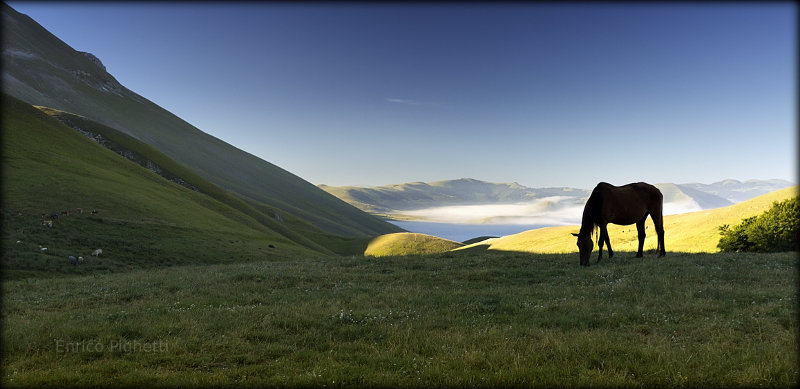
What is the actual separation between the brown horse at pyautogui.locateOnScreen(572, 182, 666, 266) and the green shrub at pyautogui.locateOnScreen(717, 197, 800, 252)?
798 inches

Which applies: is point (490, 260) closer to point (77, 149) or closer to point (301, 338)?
point (301, 338)

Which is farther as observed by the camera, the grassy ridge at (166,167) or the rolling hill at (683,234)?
the grassy ridge at (166,167)

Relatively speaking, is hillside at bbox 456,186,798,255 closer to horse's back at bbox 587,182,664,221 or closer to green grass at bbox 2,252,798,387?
horse's back at bbox 587,182,664,221

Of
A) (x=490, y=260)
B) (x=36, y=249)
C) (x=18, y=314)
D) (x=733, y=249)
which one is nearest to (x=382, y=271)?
(x=490, y=260)

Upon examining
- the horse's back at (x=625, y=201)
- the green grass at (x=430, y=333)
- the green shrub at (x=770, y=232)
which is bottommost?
the green grass at (x=430, y=333)

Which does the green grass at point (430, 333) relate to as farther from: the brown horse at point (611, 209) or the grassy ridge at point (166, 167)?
the grassy ridge at point (166, 167)

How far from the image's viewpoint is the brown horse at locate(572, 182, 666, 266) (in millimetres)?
20125

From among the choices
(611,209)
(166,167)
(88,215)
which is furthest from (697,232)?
(166,167)

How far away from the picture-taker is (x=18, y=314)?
12695 mm

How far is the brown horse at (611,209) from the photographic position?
66.0ft

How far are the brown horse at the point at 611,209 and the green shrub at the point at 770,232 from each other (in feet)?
66.5

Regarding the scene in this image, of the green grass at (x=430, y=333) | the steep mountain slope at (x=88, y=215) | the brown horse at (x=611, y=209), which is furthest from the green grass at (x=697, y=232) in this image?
the steep mountain slope at (x=88, y=215)

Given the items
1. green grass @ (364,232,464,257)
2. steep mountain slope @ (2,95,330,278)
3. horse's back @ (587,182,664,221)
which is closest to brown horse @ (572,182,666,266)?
horse's back @ (587,182,664,221)

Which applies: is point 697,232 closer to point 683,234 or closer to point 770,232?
point 683,234
